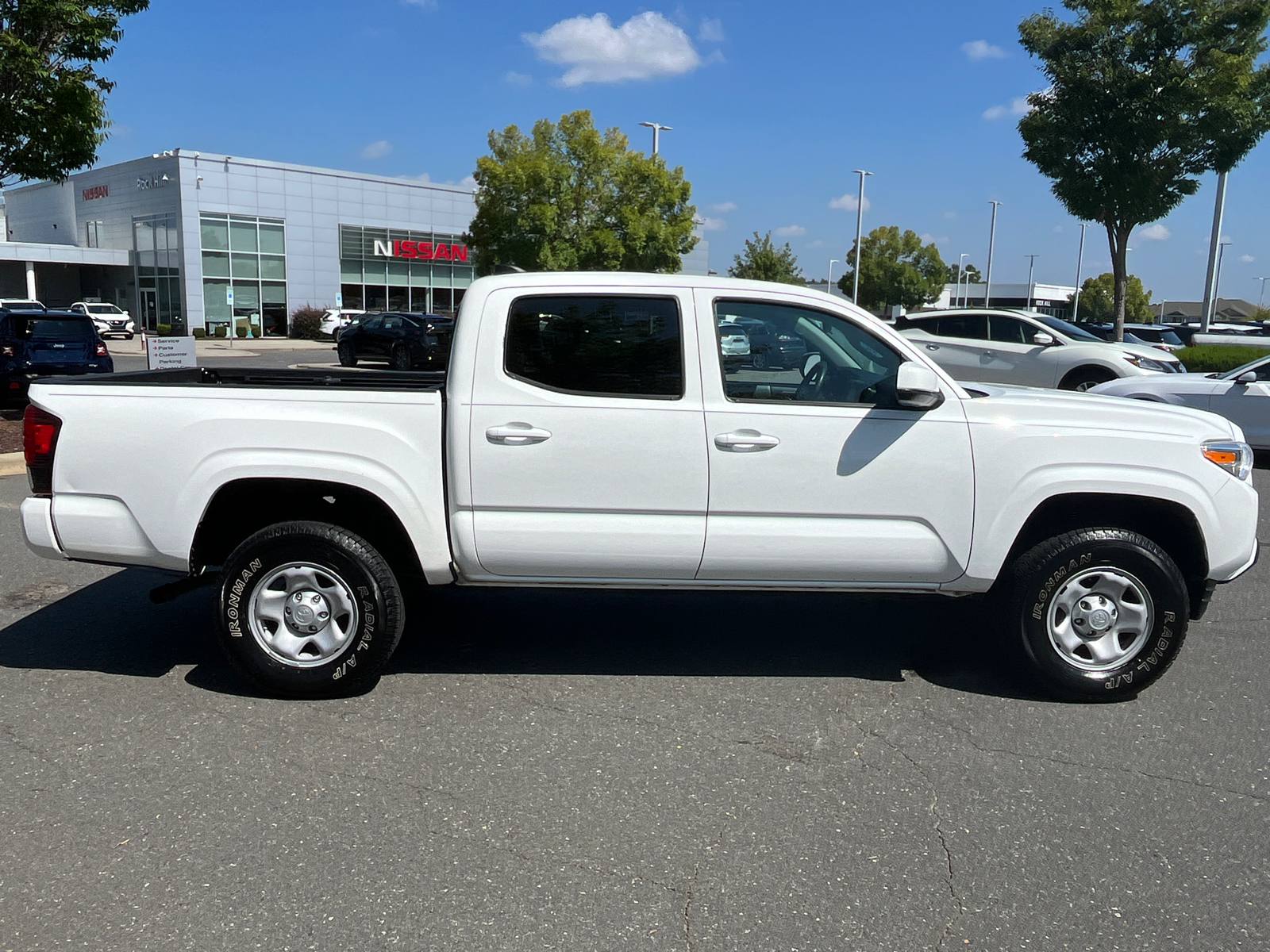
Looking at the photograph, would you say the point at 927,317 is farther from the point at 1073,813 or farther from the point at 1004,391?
the point at 1073,813

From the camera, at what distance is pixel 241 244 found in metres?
48.3

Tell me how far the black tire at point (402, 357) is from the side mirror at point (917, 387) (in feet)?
74.7

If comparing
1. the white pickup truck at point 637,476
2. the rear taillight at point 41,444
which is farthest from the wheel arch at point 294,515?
the rear taillight at point 41,444

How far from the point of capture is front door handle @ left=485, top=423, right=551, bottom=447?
4.43 metres

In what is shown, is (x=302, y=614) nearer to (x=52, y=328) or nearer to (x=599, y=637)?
(x=599, y=637)

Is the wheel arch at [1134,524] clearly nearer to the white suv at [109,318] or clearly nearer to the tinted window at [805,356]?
the tinted window at [805,356]

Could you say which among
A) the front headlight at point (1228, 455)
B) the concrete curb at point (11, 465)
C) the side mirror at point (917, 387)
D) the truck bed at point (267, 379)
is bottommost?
the concrete curb at point (11, 465)

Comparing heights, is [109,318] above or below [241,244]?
below

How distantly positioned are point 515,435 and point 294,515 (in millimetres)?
1146

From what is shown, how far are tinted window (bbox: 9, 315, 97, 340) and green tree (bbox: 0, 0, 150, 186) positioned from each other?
5109 millimetres

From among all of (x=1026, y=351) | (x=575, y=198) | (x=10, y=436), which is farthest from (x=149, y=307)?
(x=1026, y=351)

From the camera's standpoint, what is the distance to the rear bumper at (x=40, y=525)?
4.57m

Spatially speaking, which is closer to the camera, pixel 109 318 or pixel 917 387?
pixel 917 387

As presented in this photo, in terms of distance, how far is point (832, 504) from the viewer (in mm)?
4539
